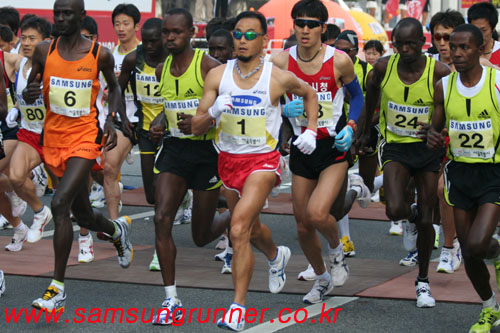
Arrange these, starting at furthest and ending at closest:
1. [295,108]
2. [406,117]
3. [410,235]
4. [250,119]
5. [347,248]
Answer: [347,248]
[410,235]
[406,117]
[295,108]
[250,119]

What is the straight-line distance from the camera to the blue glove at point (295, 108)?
7.68 metres

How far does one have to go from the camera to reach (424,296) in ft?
25.6

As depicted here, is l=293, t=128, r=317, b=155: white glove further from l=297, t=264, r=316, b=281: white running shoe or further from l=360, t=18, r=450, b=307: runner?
l=297, t=264, r=316, b=281: white running shoe

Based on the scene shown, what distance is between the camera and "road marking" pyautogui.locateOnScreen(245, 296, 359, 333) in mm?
7048

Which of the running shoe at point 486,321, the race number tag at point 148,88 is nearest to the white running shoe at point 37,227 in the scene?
the race number tag at point 148,88

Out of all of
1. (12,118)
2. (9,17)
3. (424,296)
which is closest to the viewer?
(424,296)

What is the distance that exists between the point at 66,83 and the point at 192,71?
3.25ft

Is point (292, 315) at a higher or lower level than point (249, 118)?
lower

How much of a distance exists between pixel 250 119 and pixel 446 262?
2816 mm

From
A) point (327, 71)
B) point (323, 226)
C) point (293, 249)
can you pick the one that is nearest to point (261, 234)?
point (323, 226)

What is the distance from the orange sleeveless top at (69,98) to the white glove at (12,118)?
2.39 meters

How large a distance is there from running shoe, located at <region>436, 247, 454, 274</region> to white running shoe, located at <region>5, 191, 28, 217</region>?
4.26 meters

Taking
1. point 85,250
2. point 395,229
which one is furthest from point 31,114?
point 395,229

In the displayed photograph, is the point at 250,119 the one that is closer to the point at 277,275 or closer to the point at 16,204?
the point at 277,275
